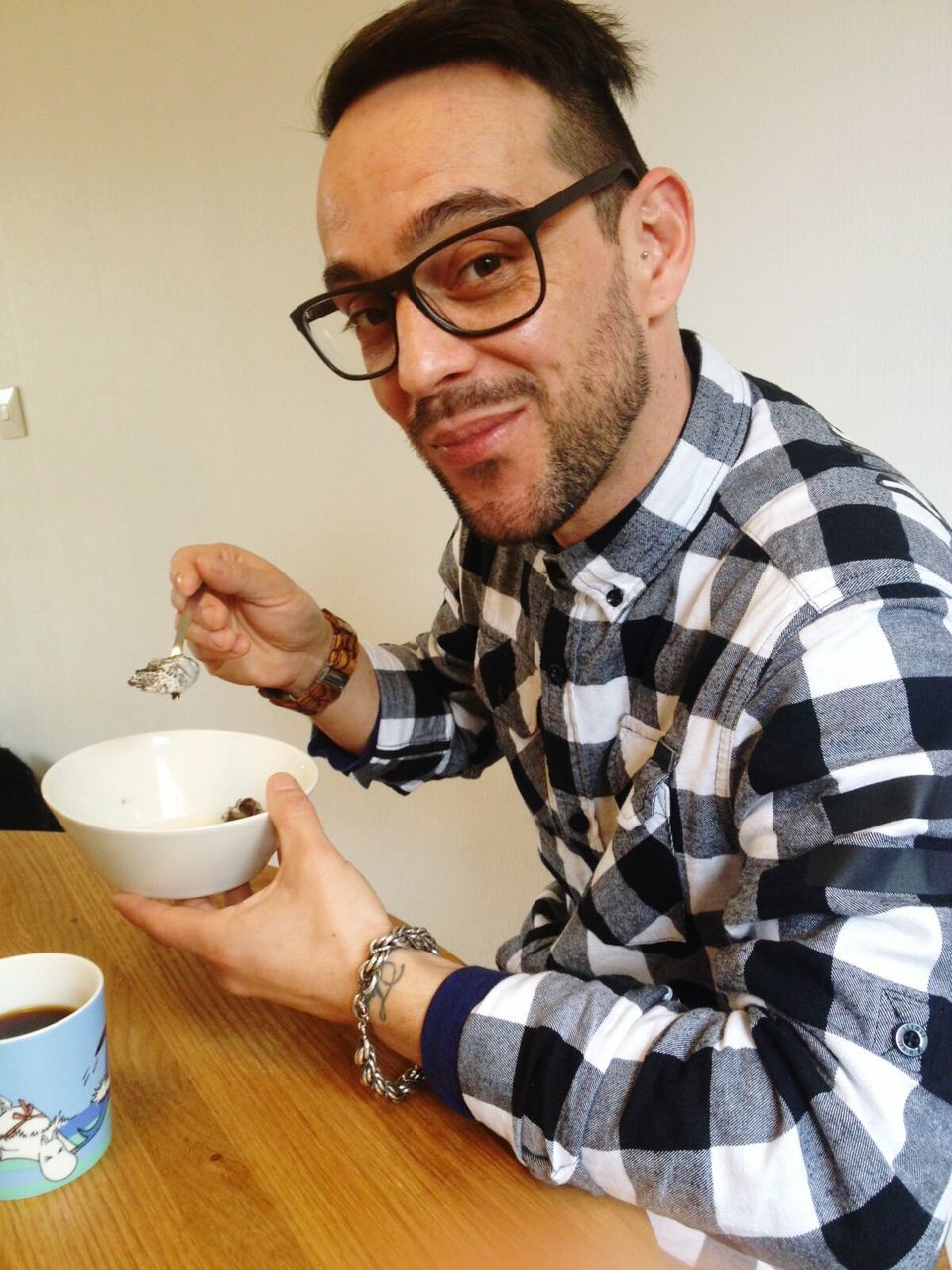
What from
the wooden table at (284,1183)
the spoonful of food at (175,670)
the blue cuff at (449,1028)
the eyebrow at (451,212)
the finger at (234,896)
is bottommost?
the wooden table at (284,1183)

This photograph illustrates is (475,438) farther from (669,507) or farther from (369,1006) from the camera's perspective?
(369,1006)

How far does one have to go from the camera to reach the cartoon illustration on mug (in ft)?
1.92

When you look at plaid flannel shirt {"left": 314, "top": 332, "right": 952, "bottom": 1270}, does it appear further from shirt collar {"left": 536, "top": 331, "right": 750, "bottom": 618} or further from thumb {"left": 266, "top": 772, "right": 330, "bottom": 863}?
thumb {"left": 266, "top": 772, "right": 330, "bottom": 863}

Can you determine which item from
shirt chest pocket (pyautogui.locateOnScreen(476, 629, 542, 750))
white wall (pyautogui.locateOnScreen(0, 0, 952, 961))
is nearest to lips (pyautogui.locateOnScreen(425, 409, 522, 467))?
shirt chest pocket (pyautogui.locateOnScreen(476, 629, 542, 750))

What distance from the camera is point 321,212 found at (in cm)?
92

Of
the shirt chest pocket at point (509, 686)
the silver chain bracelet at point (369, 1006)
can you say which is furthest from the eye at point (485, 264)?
the silver chain bracelet at point (369, 1006)

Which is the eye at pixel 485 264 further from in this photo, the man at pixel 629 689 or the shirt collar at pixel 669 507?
the shirt collar at pixel 669 507

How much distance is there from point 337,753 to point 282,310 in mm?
996

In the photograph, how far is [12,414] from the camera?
Result: 2.53m

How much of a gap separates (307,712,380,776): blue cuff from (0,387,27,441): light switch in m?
1.71

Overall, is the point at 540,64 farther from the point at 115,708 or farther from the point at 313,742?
the point at 115,708

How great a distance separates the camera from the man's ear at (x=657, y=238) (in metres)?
0.90

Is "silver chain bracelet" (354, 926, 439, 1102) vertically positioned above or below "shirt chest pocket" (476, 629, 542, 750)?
below

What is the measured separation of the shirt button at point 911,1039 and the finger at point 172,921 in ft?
1.52
